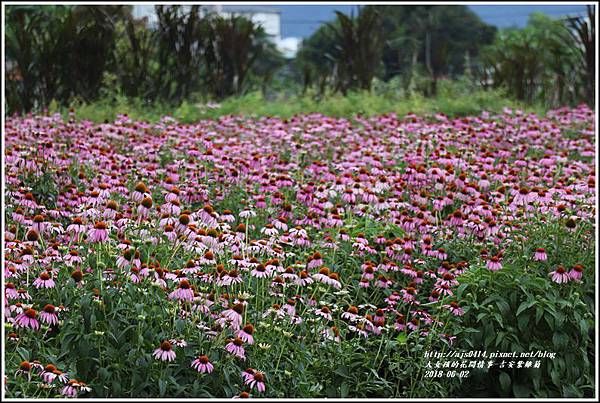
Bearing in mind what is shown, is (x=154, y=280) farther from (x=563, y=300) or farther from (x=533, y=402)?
(x=563, y=300)

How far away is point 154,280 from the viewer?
2.71 meters

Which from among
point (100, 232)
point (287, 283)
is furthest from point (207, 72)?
point (100, 232)

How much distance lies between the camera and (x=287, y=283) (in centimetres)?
304

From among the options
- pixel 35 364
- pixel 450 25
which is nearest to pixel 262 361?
pixel 35 364

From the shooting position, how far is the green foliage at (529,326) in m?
2.93

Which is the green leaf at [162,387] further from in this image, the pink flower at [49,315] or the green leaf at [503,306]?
the green leaf at [503,306]

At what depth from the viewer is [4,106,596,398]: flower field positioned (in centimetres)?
256

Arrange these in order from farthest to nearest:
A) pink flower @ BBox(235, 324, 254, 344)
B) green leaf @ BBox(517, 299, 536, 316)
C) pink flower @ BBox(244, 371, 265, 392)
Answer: green leaf @ BBox(517, 299, 536, 316), pink flower @ BBox(235, 324, 254, 344), pink flower @ BBox(244, 371, 265, 392)

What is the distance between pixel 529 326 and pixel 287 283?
3.28ft

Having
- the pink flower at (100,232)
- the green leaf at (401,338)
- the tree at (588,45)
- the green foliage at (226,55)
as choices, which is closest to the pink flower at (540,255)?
the green leaf at (401,338)

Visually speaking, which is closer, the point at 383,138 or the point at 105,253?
the point at 105,253

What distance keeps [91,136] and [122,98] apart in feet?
10.1

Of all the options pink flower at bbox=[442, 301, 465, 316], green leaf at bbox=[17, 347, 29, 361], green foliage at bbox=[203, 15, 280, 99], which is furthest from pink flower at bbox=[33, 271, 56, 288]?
green foliage at bbox=[203, 15, 280, 99]

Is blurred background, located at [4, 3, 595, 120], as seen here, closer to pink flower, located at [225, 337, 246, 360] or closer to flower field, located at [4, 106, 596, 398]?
flower field, located at [4, 106, 596, 398]
